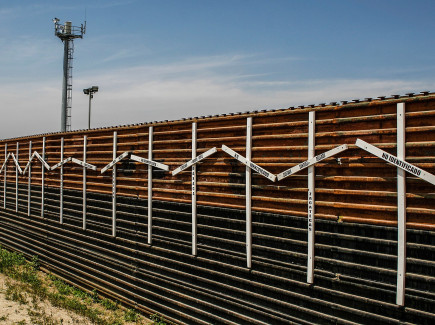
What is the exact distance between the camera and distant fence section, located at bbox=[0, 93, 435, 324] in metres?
4.82

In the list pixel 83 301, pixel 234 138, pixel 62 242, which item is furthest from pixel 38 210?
pixel 234 138

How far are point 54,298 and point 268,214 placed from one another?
6.55 m

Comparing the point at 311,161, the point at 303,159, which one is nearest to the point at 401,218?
the point at 311,161

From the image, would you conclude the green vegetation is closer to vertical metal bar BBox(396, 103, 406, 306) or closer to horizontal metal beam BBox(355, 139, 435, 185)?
vertical metal bar BBox(396, 103, 406, 306)

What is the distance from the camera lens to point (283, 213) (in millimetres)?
6023

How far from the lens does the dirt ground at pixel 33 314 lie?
7.76 meters

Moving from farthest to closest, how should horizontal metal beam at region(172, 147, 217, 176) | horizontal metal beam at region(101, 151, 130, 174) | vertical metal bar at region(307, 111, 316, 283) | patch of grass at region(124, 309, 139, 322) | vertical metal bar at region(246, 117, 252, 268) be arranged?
horizontal metal beam at region(101, 151, 130, 174) → patch of grass at region(124, 309, 139, 322) → horizontal metal beam at region(172, 147, 217, 176) → vertical metal bar at region(246, 117, 252, 268) → vertical metal bar at region(307, 111, 316, 283)

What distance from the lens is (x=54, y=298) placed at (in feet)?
30.1

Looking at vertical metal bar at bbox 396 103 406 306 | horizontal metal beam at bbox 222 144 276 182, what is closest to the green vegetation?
horizontal metal beam at bbox 222 144 276 182

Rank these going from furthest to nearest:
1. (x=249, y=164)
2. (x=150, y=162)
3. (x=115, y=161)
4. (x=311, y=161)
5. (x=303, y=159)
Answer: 1. (x=115, y=161)
2. (x=150, y=162)
3. (x=249, y=164)
4. (x=303, y=159)
5. (x=311, y=161)

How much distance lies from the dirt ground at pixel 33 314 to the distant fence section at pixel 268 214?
1.28m

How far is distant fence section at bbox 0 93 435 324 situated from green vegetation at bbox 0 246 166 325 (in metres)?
0.30

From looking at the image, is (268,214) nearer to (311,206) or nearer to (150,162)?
(311,206)

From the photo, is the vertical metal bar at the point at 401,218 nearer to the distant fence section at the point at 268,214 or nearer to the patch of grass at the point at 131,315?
the distant fence section at the point at 268,214
